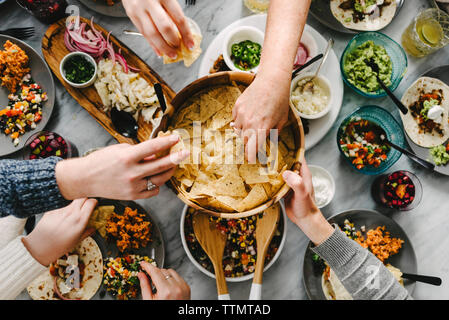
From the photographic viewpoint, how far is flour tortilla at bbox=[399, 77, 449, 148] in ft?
6.26

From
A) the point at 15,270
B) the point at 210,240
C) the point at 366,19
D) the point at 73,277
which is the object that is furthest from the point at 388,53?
the point at 15,270

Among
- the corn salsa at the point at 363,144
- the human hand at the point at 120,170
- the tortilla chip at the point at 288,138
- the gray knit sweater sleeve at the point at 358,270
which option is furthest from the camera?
the corn salsa at the point at 363,144

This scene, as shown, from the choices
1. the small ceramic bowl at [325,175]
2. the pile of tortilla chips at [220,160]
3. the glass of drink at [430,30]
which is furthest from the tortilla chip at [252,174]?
the glass of drink at [430,30]

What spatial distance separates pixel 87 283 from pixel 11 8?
1.66 meters

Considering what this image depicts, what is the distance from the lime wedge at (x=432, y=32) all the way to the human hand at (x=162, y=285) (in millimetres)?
1999

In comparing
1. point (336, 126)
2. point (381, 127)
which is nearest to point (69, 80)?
point (336, 126)

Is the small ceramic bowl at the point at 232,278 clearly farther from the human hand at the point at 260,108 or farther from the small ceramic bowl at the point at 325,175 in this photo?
the human hand at the point at 260,108

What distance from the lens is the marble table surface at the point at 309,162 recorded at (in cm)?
192

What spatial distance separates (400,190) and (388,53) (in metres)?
0.81

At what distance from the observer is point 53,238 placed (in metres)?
1.67

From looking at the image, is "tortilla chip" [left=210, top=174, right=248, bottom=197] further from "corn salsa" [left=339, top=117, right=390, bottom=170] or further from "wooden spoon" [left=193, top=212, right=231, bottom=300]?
"corn salsa" [left=339, top=117, right=390, bottom=170]

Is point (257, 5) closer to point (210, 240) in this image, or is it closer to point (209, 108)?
point (209, 108)

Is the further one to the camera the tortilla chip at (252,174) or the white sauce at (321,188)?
the white sauce at (321,188)
